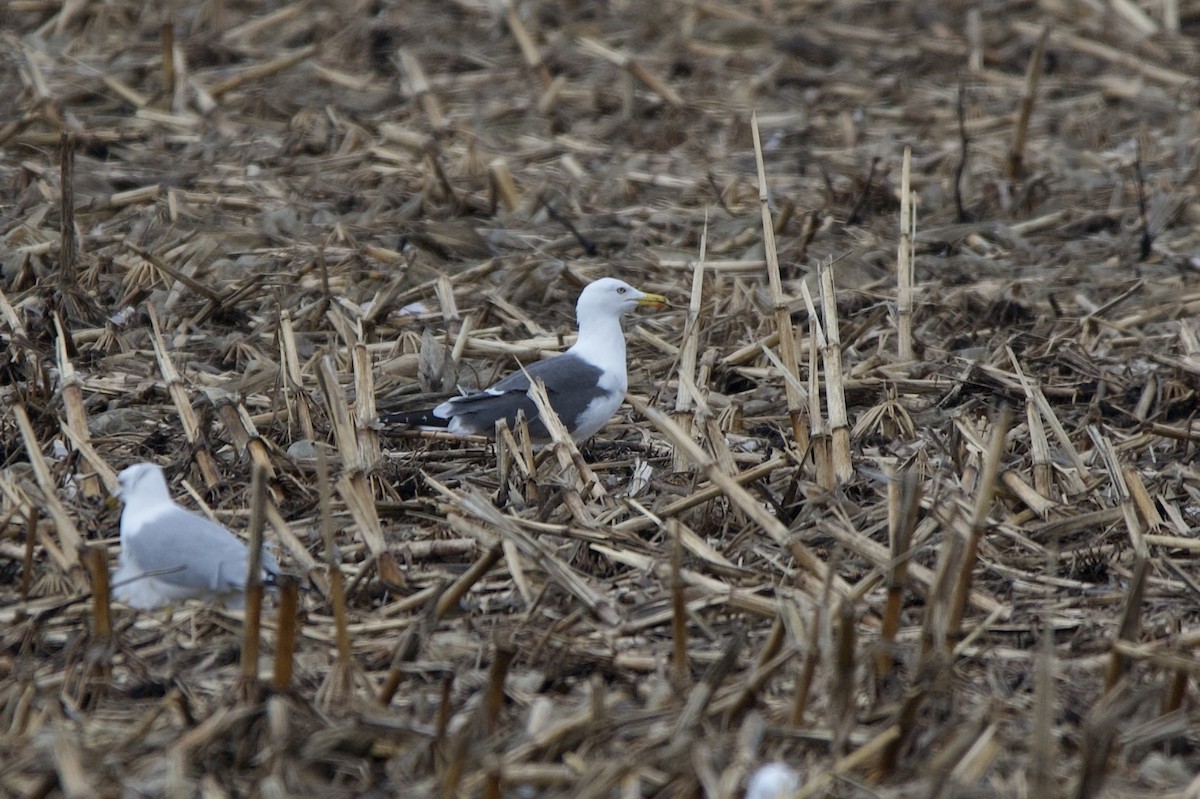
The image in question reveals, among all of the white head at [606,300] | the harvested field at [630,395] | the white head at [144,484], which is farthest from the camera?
the white head at [606,300]

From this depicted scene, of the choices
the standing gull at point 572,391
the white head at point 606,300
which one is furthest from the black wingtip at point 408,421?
the white head at point 606,300

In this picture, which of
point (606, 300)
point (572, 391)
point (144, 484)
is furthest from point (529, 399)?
point (144, 484)

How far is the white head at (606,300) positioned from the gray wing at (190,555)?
8.47 feet

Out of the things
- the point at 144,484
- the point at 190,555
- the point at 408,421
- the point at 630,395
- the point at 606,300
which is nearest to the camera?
the point at 190,555

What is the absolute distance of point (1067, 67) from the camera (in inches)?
501

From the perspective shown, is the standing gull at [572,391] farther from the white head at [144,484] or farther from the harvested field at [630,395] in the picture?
the white head at [144,484]

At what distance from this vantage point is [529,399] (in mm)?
6875

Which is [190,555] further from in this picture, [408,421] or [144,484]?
[408,421]

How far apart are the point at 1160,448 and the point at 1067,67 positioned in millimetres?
6745

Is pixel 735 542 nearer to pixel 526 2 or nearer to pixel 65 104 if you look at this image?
pixel 65 104

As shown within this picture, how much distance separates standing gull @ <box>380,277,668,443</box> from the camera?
266 inches

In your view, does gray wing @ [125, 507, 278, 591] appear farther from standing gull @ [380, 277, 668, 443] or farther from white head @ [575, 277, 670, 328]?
white head @ [575, 277, 670, 328]

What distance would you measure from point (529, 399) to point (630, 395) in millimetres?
579

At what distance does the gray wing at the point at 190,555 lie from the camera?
4.98m
